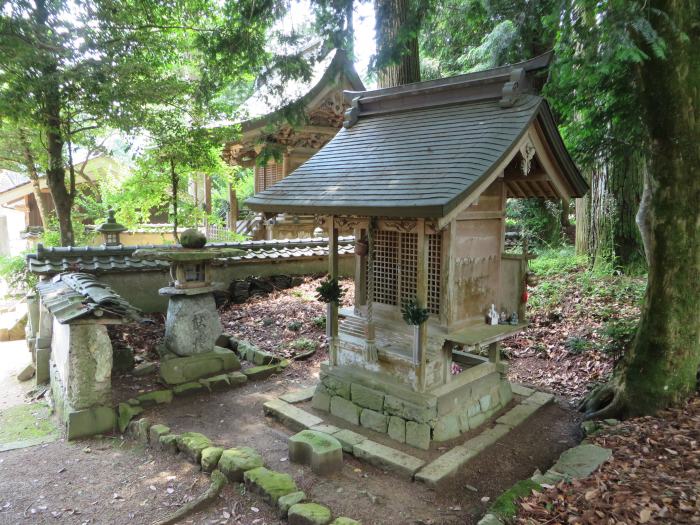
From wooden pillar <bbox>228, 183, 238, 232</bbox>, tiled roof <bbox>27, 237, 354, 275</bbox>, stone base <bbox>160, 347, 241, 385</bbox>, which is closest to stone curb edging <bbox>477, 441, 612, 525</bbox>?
stone base <bbox>160, 347, 241, 385</bbox>

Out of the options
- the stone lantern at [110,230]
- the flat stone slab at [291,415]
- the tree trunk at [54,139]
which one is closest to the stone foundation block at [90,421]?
the flat stone slab at [291,415]

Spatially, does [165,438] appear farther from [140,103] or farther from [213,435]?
[140,103]

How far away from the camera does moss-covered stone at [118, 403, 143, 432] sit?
242 inches

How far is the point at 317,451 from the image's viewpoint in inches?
195

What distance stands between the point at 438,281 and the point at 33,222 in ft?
77.6

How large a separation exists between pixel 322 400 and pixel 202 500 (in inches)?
91.3

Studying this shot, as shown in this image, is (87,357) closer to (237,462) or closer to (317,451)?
(237,462)

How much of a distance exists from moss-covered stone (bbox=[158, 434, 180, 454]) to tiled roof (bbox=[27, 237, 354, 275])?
4381 millimetres

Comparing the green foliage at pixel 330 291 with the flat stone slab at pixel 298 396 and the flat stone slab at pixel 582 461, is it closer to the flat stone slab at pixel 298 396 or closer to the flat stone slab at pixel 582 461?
the flat stone slab at pixel 298 396

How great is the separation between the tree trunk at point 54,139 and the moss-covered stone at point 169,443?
561 cm

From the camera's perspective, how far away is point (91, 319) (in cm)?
574

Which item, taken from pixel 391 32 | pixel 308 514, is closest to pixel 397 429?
pixel 308 514

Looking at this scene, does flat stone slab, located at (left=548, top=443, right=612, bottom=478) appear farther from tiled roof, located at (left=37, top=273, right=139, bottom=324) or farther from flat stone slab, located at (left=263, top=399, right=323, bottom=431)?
tiled roof, located at (left=37, top=273, right=139, bottom=324)

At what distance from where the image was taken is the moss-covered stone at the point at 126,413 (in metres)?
6.14
